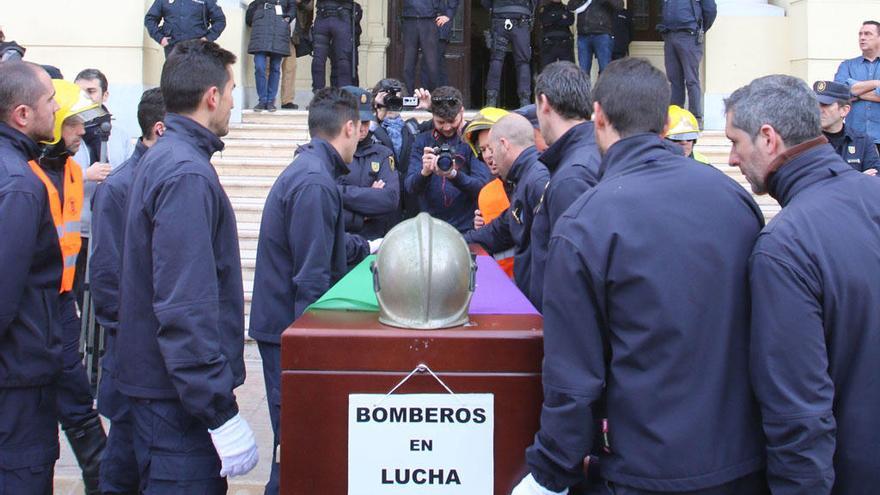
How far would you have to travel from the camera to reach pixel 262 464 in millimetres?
5027

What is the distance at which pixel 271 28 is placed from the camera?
996cm

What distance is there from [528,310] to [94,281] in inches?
93.5

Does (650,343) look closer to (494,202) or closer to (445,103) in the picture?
(494,202)

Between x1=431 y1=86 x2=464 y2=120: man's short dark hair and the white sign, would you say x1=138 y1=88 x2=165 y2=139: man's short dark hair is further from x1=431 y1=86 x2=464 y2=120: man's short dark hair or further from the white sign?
the white sign

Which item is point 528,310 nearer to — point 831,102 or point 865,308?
point 865,308

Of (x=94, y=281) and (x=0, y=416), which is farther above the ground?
(x=94, y=281)

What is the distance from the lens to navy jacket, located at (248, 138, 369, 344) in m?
3.93

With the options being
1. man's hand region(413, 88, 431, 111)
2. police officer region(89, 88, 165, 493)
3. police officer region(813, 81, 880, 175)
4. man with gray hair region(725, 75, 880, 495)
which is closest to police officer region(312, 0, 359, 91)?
man's hand region(413, 88, 431, 111)

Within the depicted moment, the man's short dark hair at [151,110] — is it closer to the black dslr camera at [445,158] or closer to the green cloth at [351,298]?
Answer: the green cloth at [351,298]

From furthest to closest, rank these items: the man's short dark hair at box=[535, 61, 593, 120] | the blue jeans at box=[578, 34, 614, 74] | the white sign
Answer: the blue jeans at box=[578, 34, 614, 74] < the man's short dark hair at box=[535, 61, 593, 120] < the white sign

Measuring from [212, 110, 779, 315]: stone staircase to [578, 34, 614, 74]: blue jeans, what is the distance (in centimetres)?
151

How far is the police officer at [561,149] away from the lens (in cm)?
334

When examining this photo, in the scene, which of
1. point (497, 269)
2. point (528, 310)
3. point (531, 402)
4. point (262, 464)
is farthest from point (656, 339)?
point (262, 464)

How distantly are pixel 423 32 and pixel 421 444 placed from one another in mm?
8327
